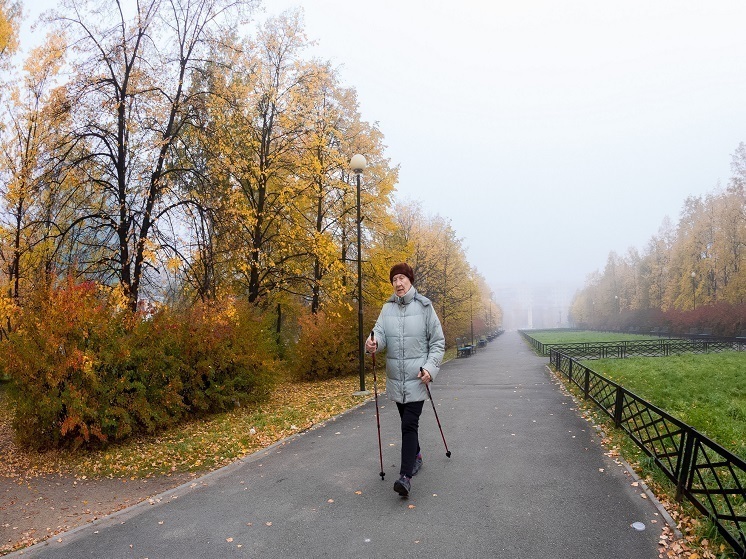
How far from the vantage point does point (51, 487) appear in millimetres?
5527

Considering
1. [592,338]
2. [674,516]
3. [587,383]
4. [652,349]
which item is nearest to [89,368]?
[674,516]

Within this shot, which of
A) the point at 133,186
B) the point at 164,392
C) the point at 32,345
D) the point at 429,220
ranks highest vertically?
the point at 429,220

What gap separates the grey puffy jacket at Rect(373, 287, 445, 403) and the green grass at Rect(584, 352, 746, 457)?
5.18 m

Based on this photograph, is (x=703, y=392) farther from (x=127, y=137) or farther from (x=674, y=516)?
(x=127, y=137)

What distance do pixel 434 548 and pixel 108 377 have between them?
18.3 ft

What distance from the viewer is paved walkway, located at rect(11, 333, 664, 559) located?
11.8 feet

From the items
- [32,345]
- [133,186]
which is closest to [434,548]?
[32,345]

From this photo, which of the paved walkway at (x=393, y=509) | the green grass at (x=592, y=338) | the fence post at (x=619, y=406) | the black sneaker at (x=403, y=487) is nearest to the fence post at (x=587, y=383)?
the fence post at (x=619, y=406)

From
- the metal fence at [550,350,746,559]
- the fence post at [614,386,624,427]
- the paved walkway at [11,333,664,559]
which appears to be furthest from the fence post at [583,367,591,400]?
the paved walkway at [11,333,664,559]

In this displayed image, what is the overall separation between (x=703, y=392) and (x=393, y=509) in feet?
38.4

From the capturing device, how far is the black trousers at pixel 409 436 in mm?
4504

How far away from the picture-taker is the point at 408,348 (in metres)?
4.63

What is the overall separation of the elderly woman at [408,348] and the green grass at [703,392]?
517 centimetres

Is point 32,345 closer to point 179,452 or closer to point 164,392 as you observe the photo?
point 164,392
